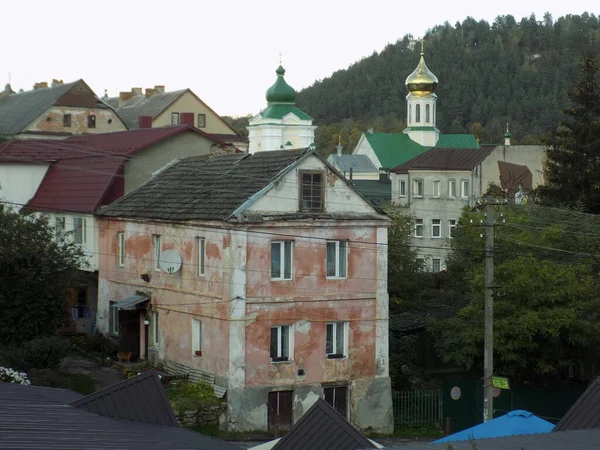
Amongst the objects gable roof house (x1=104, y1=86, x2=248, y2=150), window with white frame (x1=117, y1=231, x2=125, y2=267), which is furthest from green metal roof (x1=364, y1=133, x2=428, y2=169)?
window with white frame (x1=117, y1=231, x2=125, y2=267)

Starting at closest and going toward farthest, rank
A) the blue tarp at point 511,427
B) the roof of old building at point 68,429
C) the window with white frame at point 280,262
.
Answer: the roof of old building at point 68,429, the blue tarp at point 511,427, the window with white frame at point 280,262

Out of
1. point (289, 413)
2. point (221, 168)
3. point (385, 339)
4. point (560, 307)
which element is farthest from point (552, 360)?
point (221, 168)

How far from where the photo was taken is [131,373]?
30.8 metres

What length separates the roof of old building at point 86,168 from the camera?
3591 cm

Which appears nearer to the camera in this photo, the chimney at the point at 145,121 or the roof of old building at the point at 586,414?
the roof of old building at the point at 586,414

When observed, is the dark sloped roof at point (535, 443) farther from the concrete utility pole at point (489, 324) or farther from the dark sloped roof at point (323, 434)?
the concrete utility pole at point (489, 324)

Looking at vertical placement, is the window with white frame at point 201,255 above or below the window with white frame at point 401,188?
below

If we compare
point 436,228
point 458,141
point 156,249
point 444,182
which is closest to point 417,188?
point 444,182

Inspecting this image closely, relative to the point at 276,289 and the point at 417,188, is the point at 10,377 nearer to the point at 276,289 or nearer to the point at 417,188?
the point at 276,289

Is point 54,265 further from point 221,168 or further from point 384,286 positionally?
point 384,286

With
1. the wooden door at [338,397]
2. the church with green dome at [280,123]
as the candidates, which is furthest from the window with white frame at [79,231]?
the church with green dome at [280,123]

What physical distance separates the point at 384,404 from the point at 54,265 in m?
9.74

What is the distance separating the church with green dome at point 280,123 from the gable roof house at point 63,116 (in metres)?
20.2

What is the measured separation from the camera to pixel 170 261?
102 feet
